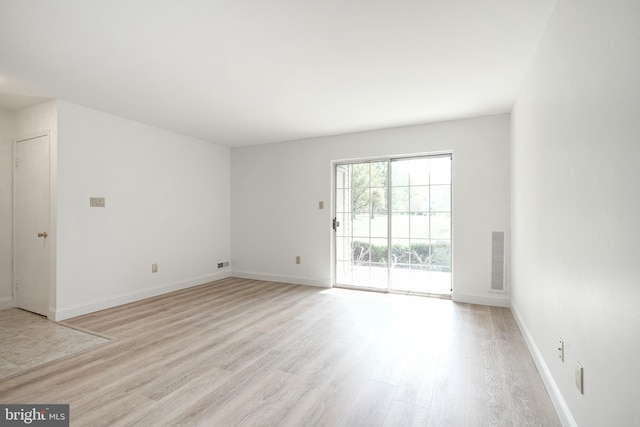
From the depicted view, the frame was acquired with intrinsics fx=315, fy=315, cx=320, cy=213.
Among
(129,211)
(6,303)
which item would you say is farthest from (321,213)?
(6,303)

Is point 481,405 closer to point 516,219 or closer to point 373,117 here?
point 516,219

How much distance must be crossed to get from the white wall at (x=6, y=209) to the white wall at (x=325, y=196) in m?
3.00

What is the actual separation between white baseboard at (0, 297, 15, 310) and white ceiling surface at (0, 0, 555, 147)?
7.75 ft

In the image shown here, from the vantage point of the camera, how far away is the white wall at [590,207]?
108 cm

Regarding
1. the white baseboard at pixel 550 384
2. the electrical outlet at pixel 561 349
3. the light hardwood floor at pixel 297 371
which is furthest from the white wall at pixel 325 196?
the electrical outlet at pixel 561 349

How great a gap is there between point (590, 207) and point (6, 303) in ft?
19.1

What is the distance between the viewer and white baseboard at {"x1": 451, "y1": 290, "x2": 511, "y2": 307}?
3.95 meters

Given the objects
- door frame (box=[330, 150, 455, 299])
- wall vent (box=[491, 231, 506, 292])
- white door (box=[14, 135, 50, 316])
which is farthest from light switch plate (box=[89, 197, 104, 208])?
wall vent (box=[491, 231, 506, 292])

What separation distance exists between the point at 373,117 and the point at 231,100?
5.87 ft

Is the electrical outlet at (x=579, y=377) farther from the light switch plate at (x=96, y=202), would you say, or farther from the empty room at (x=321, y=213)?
the light switch plate at (x=96, y=202)

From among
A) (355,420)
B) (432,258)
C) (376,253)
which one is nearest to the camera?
(355,420)

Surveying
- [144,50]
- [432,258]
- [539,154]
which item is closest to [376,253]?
[432,258]

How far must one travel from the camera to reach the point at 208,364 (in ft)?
8.06

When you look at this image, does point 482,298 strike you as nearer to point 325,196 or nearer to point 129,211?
point 325,196
